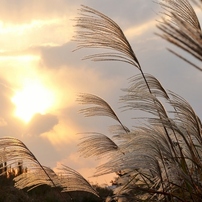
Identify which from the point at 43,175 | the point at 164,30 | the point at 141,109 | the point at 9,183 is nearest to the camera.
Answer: the point at 164,30

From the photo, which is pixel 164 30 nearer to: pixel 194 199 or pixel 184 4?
pixel 184 4

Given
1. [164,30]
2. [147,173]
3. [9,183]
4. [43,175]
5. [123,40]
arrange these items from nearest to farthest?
[164,30] → [123,40] → [147,173] → [43,175] → [9,183]

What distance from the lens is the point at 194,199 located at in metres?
3.64

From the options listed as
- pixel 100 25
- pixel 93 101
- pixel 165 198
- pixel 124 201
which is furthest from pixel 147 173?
pixel 100 25

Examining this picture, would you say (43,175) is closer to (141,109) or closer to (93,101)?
(93,101)

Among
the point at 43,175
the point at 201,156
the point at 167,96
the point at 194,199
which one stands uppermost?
the point at 167,96

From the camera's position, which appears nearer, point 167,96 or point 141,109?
point 141,109

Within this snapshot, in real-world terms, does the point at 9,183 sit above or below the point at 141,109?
above

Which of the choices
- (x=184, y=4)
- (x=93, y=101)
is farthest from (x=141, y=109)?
(x=93, y=101)

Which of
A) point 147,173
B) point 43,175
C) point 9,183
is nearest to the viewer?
point 147,173

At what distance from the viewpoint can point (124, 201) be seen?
4324mm

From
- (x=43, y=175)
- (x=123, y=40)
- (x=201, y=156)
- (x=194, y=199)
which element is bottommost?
(x=194, y=199)

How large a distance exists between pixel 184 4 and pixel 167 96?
1346 mm

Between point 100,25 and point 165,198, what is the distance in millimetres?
1469
